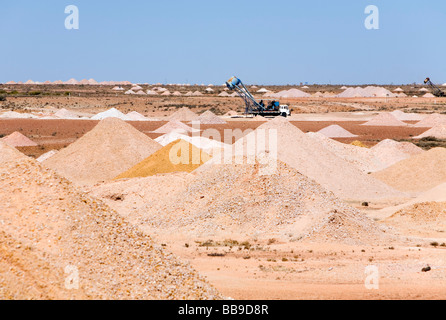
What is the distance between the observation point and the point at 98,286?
912cm

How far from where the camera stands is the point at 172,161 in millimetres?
25203

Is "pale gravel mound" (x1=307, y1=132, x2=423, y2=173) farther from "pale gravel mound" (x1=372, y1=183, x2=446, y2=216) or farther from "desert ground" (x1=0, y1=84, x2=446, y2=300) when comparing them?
"pale gravel mound" (x1=372, y1=183, x2=446, y2=216)

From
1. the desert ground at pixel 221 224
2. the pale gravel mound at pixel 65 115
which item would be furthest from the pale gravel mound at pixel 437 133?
the pale gravel mound at pixel 65 115

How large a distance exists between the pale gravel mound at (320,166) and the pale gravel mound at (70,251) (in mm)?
12935

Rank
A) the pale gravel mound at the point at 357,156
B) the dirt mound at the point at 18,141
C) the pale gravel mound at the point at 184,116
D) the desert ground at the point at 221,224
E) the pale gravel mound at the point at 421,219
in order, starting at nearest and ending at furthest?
1. the desert ground at the point at 221,224
2. the pale gravel mound at the point at 421,219
3. the pale gravel mound at the point at 357,156
4. the dirt mound at the point at 18,141
5. the pale gravel mound at the point at 184,116

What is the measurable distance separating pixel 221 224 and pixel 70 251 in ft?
28.9

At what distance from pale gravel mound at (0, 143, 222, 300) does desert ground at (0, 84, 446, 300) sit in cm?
2

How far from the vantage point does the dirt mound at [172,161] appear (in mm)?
24859

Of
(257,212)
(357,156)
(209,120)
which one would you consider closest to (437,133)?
(357,156)

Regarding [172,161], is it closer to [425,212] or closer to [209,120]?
[425,212]

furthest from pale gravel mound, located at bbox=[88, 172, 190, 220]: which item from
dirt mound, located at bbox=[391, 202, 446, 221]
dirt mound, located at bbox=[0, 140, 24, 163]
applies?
dirt mound, located at bbox=[391, 202, 446, 221]

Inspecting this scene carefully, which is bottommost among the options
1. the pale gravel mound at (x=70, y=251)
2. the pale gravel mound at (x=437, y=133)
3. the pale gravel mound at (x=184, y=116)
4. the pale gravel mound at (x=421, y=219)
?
the pale gravel mound at (x=421, y=219)

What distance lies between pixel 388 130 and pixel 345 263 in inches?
1750

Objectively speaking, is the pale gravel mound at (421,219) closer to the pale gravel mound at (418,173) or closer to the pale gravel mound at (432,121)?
the pale gravel mound at (418,173)
